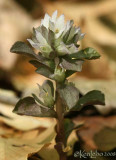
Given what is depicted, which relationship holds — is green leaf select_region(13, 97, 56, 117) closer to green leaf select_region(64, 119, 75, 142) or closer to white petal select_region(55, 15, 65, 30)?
green leaf select_region(64, 119, 75, 142)

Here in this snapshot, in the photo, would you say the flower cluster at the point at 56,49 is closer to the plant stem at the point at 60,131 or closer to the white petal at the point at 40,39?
the white petal at the point at 40,39

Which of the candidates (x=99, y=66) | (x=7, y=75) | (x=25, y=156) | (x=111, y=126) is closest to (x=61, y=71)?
(x=25, y=156)

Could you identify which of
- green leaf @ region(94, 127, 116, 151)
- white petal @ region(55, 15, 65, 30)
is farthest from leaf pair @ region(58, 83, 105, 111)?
green leaf @ region(94, 127, 116, 151)

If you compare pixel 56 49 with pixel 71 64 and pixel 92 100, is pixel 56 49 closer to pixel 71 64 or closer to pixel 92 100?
pixel 71 64

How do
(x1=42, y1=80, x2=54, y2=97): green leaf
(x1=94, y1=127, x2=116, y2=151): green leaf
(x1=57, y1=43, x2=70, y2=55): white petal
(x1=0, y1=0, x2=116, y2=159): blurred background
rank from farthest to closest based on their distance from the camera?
1. (x1=0, y1=0, x2=116, y2=159): blurred background
2. (x1=94, y1=127, x2=116, y2=151): green leaf
3. (x1=42, y1=80, x2=54, y2=97): green leaf
4. (x1=57, y1=43, x2=70, y2=55): white petal

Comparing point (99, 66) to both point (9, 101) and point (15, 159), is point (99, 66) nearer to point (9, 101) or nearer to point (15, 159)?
point (9, 101)

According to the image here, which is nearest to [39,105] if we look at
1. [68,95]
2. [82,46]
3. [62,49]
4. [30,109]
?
[30,109]

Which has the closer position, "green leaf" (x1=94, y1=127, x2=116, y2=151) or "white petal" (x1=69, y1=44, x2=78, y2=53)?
"white petal" (x1=69, y1=44, x2=78, y2=53)
